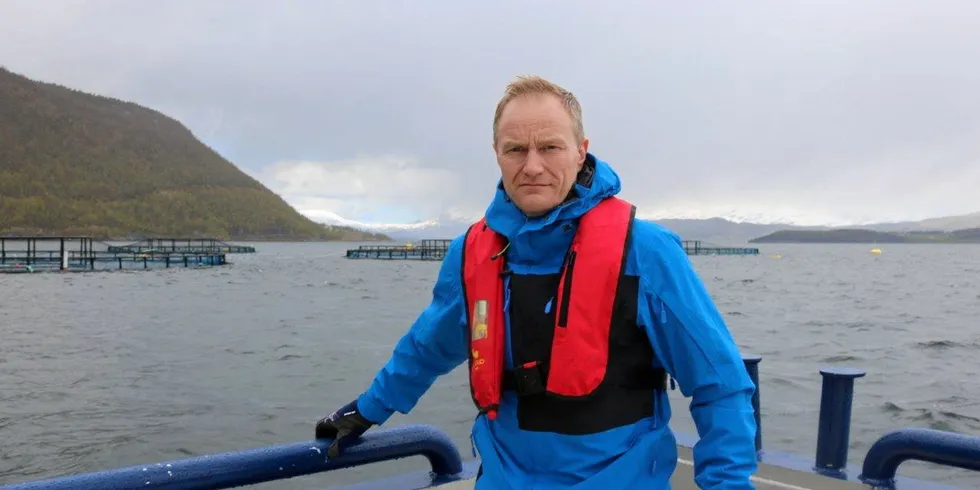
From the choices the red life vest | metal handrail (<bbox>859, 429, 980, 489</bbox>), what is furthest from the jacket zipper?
metal handrail (<bbox>859, 429, 980, 489</bbox>)

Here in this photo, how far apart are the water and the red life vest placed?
25.9 feet

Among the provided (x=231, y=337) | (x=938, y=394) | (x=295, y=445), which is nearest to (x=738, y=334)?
(x=938, y=394)

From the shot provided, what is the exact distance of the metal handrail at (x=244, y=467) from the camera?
258 centimetres

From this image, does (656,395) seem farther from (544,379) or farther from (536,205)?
(536,205)

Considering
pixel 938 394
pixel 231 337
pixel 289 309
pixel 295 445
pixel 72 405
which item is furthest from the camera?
pixel 289 309

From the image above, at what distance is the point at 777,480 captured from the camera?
4.16 metres

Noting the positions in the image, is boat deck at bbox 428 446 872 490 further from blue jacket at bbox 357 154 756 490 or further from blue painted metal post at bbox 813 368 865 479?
blue jacket at bbox 357 154 756 490

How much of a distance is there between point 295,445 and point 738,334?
26108 mm

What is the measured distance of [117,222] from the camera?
186500mm

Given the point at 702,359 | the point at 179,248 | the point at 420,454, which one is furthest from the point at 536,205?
the point at 179,248

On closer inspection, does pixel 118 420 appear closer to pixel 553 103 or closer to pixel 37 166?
pixel 553 103

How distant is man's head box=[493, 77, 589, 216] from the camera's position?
213 cm

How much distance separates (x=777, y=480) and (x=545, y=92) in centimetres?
305

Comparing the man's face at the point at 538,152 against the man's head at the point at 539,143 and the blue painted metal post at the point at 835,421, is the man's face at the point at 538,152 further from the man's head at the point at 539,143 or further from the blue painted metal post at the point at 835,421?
the blue painted metal post at the point at 835,421
